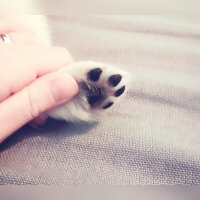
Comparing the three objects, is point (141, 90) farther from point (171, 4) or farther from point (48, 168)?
point (171, 4)

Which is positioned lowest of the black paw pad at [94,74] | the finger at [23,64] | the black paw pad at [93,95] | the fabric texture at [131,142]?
the fabric texture at [131,142]

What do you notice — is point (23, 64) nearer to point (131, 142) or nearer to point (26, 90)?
point (26, 90)

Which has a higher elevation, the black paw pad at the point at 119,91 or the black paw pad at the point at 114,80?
the black paw pad at the point at 114,80

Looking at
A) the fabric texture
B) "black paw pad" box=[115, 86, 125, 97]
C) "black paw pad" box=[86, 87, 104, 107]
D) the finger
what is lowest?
the fabric texture

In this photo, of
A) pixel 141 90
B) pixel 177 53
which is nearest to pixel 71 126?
pixel 141 90

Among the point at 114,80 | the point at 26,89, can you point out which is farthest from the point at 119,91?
the point at 26,89

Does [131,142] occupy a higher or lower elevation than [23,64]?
lower
